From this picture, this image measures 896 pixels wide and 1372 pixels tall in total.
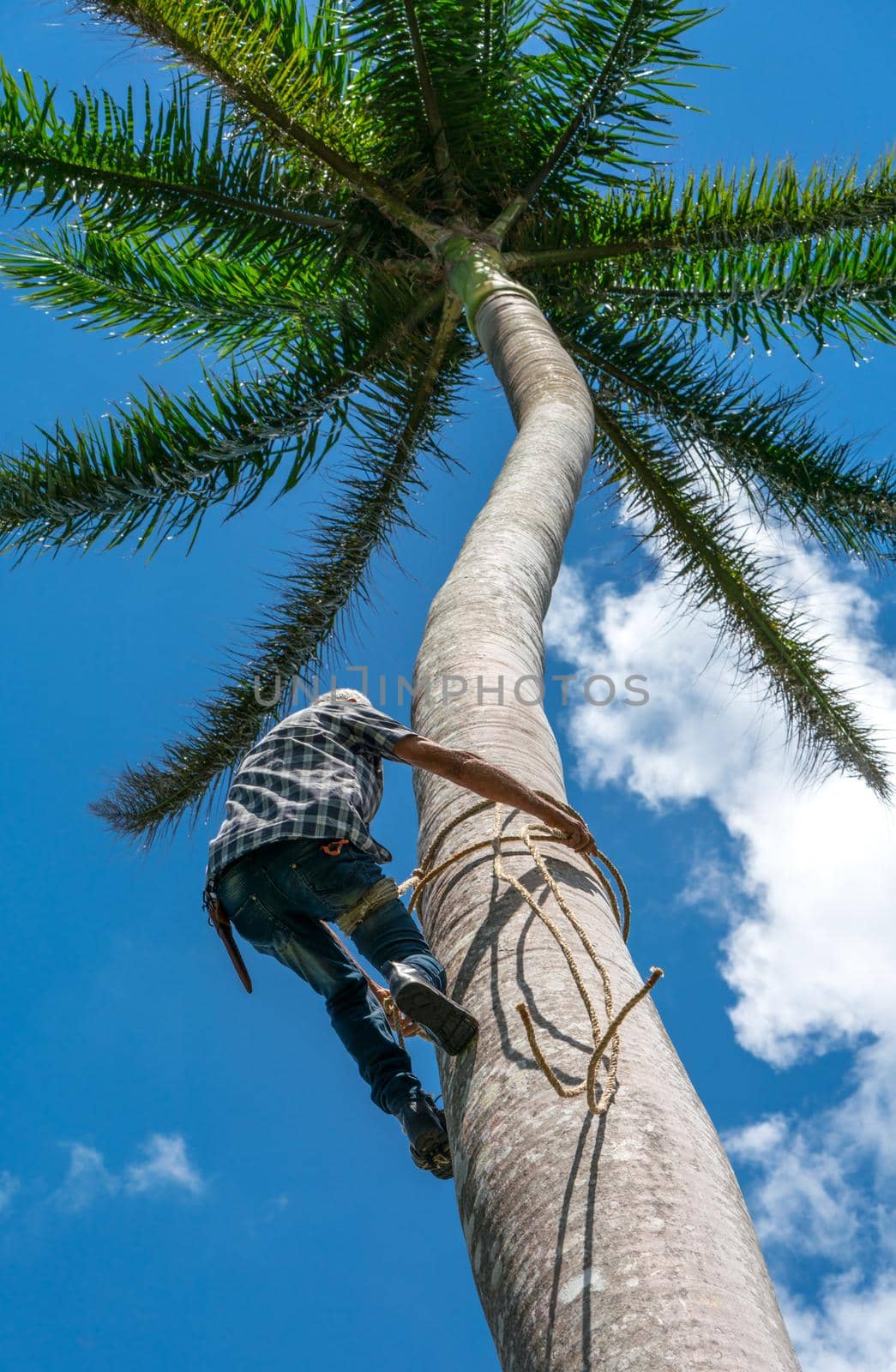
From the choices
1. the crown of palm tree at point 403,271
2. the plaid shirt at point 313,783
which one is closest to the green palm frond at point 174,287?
the crown of palm tree at point 403,271

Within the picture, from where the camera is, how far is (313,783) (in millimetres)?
3092

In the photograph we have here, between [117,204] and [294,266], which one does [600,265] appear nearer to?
[294,266]

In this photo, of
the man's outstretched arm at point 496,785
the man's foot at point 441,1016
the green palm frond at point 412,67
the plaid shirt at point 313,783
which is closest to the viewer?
the man's foot at point 441,1016

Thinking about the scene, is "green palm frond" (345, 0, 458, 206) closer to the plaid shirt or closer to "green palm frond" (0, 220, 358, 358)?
"green palm frond" (0, 220, 358, 358)

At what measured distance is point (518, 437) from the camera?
5285 mm

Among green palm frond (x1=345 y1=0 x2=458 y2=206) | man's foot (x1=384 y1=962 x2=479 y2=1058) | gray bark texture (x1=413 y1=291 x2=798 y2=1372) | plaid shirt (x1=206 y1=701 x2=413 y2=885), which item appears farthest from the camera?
green palm frond (x1=345 y1=0 x2=458 y2=206)

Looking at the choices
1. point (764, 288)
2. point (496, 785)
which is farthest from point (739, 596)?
point (496, 785)

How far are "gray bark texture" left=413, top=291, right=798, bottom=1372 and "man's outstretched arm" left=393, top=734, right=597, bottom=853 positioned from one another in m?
0.06

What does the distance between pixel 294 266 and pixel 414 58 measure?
1.52 m

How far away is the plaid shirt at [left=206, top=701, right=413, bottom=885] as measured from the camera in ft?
9.82

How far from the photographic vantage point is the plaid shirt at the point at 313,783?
2.99 metres

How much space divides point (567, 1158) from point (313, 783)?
1465 mm

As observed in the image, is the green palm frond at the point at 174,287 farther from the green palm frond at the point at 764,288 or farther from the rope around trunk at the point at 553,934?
the rope around trunk at the point at 553,934

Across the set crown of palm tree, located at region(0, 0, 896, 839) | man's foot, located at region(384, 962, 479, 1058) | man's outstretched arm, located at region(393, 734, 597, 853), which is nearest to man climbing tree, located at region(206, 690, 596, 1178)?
man's outstretched arm, located at region(393, 734, 597, 853)
